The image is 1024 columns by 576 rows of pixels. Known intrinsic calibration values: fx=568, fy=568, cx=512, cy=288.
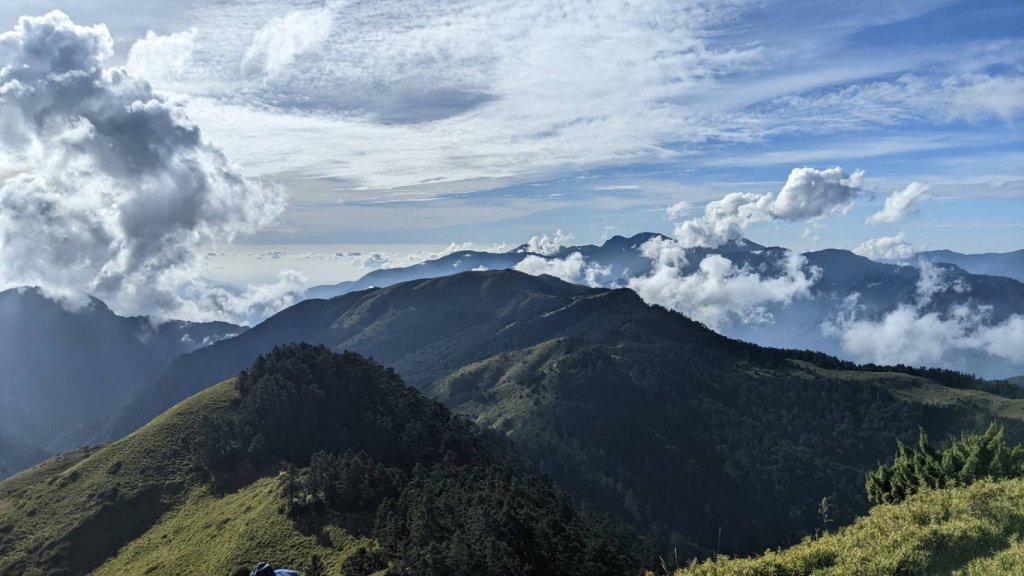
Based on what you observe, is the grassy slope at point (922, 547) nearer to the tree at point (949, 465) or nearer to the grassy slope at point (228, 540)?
the tree at point (949, 465)

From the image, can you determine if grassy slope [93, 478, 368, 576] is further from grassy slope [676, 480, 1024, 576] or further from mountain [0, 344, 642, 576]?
grassy slope [676, 480, 1024, 576]

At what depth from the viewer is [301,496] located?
4094 inches

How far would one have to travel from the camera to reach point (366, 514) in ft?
328

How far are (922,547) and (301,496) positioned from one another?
332 ft

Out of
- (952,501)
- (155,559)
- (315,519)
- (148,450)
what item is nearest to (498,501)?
(315,519)

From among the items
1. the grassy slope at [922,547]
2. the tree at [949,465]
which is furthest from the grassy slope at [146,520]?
the tree at [949,465]

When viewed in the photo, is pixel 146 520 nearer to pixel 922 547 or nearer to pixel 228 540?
pixel 228 540

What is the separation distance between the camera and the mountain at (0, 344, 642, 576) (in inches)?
3319

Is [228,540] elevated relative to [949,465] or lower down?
lower down

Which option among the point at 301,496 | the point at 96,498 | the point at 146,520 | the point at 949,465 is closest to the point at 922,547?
the point at 949,465

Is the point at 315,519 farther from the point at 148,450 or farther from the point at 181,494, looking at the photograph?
the point at 148,450

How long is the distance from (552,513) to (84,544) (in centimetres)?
9309

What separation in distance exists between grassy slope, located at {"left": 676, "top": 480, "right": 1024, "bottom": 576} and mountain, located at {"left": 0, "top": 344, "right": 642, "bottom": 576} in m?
50.3

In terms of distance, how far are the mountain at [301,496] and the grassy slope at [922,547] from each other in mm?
50292
